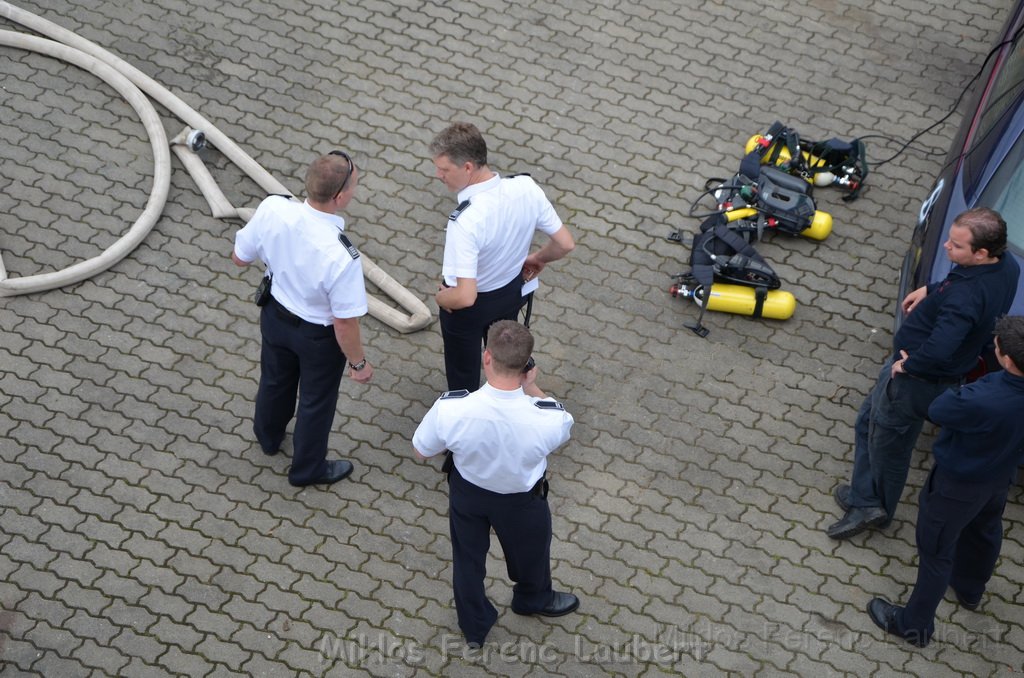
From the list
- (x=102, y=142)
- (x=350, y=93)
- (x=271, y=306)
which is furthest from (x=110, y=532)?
(x=350, y=93)

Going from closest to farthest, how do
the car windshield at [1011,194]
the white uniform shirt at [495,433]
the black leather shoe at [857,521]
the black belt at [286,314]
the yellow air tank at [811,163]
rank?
the white uniform shirt at [495,433] → the black belt at [286,314] → the black leather shoe at [857,521] → the car windshield at [1011,194] → the yellow air tank at [811,163]

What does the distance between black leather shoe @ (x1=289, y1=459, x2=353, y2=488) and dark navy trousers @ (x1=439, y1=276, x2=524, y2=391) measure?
799 mm

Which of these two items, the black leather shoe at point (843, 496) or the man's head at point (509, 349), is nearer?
the man's head at point (509, 349)

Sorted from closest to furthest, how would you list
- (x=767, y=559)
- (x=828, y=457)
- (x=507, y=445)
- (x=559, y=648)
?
(x=507, y=445), (x=559, y=648), (x=767, y=559), (x=828, y=457)

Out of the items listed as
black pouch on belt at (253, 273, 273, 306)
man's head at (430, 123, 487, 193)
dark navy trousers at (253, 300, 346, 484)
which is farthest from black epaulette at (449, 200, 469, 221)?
black pouch on belt at (253, 273, 273, 306)

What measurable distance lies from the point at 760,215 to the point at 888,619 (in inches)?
118

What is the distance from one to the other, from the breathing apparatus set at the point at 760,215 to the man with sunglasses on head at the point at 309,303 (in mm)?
2603

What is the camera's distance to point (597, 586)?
578 cm

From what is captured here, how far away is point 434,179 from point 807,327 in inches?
113

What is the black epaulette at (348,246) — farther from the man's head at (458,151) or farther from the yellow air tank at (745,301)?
the yellow air tank at (745,301)

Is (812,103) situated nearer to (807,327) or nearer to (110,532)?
(807,327)

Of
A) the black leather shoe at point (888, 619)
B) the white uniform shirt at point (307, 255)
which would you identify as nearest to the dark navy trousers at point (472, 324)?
the white uniform shirt at point (307, 255)

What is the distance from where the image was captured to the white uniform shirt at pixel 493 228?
5.38 meters

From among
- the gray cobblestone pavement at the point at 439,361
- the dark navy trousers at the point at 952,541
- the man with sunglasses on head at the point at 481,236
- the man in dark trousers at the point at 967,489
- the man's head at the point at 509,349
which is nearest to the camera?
the man's head at the point at 509,349
